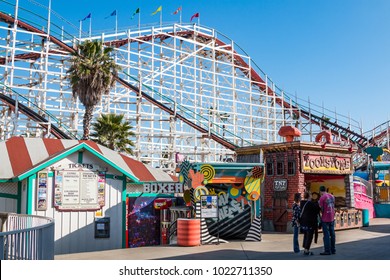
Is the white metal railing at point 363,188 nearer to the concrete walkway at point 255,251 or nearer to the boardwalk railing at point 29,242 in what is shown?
the concrete walkway at point 255,251

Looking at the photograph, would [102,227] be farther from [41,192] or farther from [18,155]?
[18,155]

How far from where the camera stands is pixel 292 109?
39906 mm

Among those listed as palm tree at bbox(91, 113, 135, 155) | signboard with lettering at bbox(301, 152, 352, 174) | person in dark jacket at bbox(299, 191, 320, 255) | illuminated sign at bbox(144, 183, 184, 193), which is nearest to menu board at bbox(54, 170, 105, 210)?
illuminated sign at bbox(144, 183, 184, 193)

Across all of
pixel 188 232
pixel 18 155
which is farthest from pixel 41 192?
pixel 188 232

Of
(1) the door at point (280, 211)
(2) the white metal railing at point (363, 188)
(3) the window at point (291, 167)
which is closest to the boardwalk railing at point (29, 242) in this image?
(1) the door at point (280, 211)

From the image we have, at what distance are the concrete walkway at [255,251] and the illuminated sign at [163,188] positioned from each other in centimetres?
154

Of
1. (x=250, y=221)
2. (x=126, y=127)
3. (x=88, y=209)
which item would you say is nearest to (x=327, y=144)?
(x=250, y=221)

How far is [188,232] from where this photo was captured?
11.9 meters

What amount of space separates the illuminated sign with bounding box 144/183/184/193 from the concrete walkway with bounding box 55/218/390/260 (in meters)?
1.54

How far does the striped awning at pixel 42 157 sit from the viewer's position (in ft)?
38.7

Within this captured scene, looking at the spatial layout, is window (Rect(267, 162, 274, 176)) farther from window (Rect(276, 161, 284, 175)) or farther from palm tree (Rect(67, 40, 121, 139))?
palm tree (Rect(67, 40, 121, 139))

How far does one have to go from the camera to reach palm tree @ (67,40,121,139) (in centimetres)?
2200

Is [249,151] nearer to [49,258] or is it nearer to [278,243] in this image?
[278,243]

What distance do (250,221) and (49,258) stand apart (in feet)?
25.0
